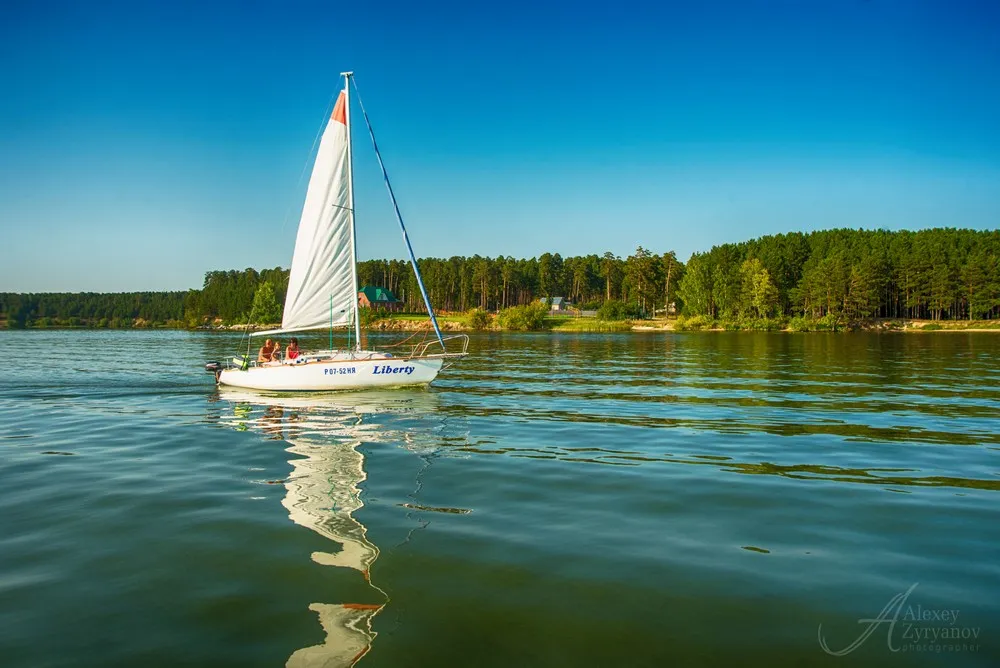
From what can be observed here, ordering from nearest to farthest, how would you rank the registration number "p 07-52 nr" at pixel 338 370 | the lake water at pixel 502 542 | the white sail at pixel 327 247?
the lake water at pixel 502 542 < the registration number "p 07-52 nr" at pixel 338 370 < the white sail at pixel 327 247

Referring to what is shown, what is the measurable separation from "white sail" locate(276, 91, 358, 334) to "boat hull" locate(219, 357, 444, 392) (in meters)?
2.59

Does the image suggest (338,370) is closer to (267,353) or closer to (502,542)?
(267,353)

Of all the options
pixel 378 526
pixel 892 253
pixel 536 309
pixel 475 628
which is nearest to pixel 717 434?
pixel 378 526

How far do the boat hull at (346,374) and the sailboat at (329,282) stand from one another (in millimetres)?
44

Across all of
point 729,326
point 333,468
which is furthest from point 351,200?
point 729,326

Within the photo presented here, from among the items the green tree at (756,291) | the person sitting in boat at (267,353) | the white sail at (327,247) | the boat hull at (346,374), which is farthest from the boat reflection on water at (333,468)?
the green tree at (756,291)

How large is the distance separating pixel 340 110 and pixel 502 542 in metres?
25.6

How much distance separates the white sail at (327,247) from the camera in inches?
1133

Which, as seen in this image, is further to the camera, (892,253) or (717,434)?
(892,253)

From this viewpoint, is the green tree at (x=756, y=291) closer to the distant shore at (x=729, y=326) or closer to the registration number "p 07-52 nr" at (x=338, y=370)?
the distant shore at (x=729, y=326)

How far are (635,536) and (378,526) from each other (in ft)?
12.1

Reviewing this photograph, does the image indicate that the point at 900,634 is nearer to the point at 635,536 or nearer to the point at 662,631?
the point at 662,631

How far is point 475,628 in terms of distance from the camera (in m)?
6.27

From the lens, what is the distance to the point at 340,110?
96.5 feet
